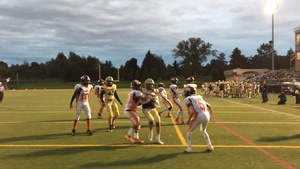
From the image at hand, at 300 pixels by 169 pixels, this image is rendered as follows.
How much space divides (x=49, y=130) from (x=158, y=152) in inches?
204

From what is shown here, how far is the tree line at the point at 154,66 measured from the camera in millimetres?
100812

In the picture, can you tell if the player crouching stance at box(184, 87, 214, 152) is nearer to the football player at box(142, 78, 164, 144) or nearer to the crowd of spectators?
the football player at box(142, 78, 164, 144)

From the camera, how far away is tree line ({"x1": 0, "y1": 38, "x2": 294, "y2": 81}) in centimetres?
10081

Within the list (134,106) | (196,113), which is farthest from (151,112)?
(196,113)

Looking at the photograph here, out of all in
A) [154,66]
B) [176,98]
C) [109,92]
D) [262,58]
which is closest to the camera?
[109,92]

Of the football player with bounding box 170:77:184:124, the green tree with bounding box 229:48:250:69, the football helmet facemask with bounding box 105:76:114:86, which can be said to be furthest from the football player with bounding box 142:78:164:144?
the green tree with bounding box 229:48:250:69

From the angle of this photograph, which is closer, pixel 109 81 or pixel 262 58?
pixel 109 81

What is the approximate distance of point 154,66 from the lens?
112375 mm

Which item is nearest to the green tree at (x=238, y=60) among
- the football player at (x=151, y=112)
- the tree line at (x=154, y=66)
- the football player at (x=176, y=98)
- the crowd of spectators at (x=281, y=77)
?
the tree line at (x=154, y=66)

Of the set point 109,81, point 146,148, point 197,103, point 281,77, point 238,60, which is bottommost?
point 146,148

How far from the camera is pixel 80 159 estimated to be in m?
7.17

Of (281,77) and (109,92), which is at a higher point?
(281,77)

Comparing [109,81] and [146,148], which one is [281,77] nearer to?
[109,81]

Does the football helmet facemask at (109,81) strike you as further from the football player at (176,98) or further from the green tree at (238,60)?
the green tree at (238,60)
